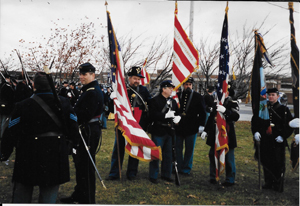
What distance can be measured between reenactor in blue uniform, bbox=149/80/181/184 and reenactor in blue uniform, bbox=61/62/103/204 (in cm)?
148

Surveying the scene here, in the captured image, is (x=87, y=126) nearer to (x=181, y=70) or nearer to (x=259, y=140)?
(x=181, y=70)

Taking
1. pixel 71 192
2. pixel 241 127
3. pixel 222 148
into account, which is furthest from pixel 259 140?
pixel 241 127

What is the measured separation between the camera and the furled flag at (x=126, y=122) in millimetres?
4148

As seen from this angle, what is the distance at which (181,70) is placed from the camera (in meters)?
5.28

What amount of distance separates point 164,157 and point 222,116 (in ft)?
4.72

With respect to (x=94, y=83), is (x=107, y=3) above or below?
above

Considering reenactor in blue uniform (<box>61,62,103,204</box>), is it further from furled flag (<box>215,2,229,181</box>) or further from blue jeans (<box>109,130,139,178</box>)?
furled flag (<box>215,2,229,181</box>)

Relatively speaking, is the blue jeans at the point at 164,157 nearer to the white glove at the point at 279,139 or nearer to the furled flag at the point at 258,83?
the furled flag at the point at 258,83

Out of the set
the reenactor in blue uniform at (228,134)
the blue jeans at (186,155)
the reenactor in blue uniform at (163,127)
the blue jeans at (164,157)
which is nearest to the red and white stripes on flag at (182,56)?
the reenactor in blue uniform at (163,127)

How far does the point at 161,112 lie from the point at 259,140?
1965mm

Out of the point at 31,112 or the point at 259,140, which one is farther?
the point at 259,140

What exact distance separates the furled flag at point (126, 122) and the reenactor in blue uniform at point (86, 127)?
37cm

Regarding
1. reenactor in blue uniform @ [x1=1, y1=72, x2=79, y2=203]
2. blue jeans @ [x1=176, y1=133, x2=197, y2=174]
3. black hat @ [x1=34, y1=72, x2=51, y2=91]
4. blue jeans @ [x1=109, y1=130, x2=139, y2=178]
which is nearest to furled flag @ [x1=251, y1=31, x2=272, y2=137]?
blue jeans @ [x1=176, y1=133, x2=197, y2=174]

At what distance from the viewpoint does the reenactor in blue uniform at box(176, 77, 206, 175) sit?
19.2 feet
